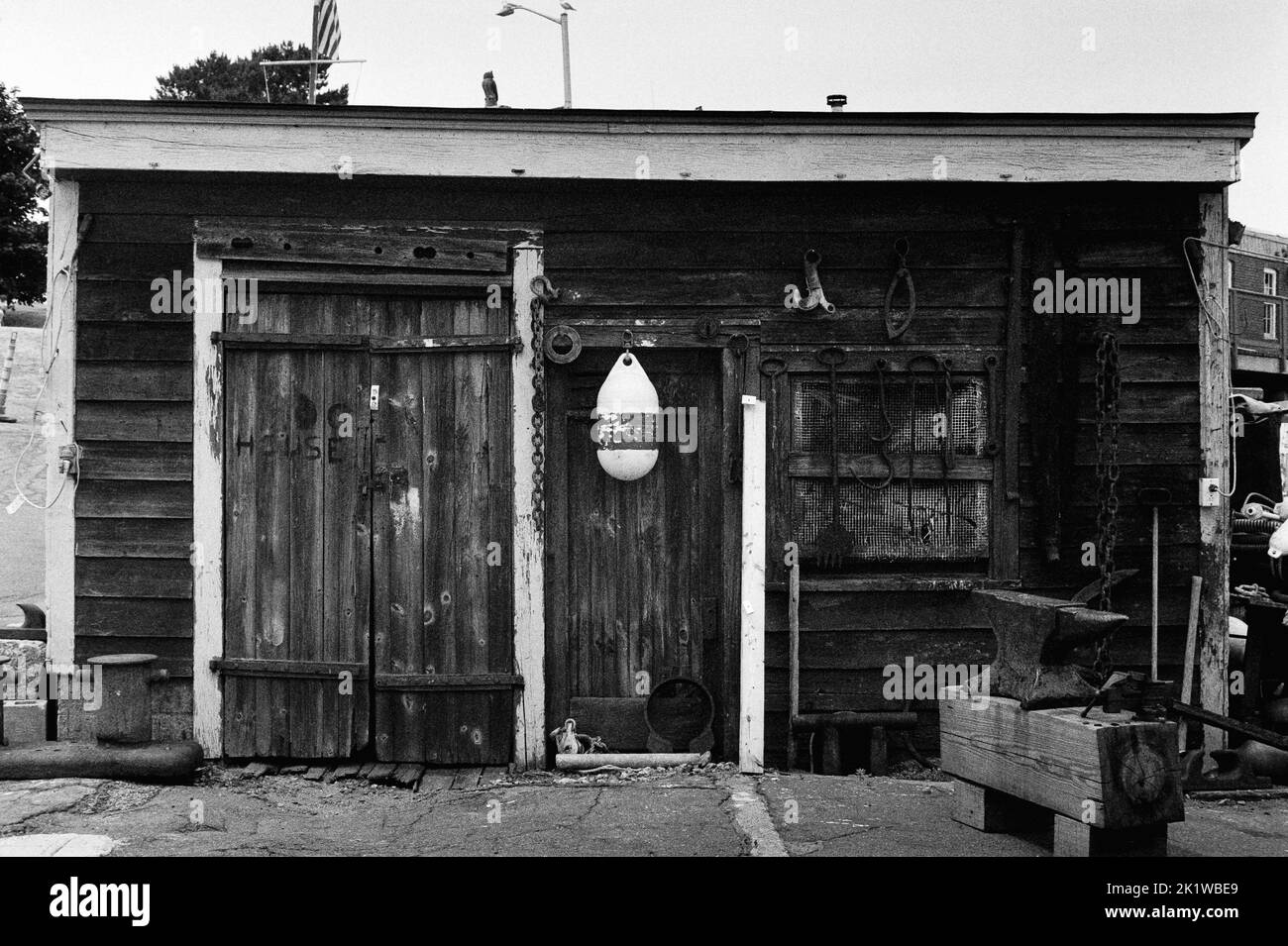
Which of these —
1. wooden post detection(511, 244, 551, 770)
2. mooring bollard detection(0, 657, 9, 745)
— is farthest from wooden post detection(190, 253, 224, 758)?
wooden post detection(511, 244, 551, 770)

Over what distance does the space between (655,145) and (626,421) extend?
4.87 ft

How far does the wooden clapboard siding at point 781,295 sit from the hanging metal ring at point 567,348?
12 cm

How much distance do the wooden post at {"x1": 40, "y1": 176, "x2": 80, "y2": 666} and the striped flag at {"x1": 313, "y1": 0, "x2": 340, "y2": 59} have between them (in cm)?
563

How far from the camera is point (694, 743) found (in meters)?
6.25

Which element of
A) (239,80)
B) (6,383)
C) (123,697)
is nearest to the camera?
(123,697)

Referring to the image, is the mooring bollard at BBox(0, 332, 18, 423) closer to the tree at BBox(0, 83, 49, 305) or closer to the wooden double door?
the tree at BBox(0, 83, 49, 305)

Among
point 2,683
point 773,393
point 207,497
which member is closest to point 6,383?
point 2,683

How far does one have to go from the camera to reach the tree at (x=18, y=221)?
23.5m

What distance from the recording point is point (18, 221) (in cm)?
2428

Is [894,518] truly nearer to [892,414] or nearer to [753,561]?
[892,414]

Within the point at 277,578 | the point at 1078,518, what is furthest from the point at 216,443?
the point at 1078,518

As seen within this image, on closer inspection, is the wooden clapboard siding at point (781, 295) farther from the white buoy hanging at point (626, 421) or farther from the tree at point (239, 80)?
the tree at point (239, 80)

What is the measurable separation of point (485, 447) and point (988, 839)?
10.6ft

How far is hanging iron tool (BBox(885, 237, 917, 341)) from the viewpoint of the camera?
6246mm
